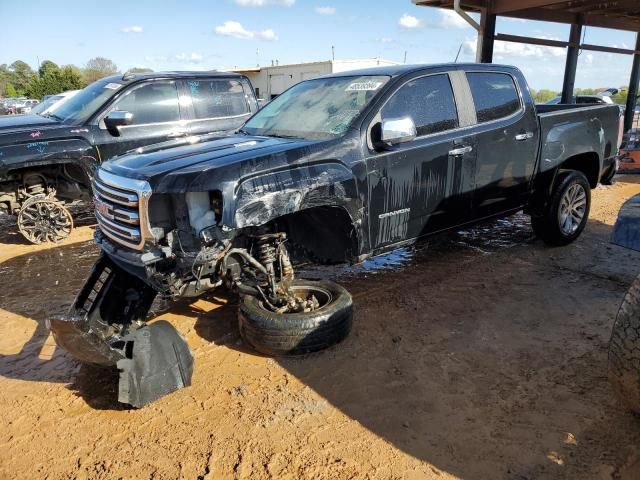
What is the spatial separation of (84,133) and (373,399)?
5249 millimetres

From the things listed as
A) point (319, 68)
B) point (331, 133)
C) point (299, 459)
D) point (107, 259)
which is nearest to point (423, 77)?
point (331, 133)

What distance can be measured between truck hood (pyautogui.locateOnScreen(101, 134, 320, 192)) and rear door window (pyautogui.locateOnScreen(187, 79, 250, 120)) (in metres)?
3.34

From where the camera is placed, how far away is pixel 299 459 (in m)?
2.70

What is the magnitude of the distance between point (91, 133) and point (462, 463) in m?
5.91

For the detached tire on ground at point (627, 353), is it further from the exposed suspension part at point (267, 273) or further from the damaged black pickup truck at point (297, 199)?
the exposed suspension part at point (267, 273)

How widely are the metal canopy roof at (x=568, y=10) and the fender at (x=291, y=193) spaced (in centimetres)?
788

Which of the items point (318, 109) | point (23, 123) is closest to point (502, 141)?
point (318, 109)

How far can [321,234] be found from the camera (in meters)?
4.04

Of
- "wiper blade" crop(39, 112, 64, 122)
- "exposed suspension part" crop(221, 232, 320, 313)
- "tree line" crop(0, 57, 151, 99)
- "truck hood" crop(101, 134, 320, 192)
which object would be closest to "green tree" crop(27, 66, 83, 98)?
"tree line" crop(0, 57, 151, 99)

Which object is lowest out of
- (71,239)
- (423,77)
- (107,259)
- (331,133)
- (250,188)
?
(71,239)

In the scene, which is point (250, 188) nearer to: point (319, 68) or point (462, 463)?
point (462, 463)

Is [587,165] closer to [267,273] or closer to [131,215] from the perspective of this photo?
[267,273]

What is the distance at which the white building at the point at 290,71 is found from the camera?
27.3m

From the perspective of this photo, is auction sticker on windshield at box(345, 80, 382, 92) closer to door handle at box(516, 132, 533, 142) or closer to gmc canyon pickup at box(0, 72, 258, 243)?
door handle at box(516, 132, 533, 142)
